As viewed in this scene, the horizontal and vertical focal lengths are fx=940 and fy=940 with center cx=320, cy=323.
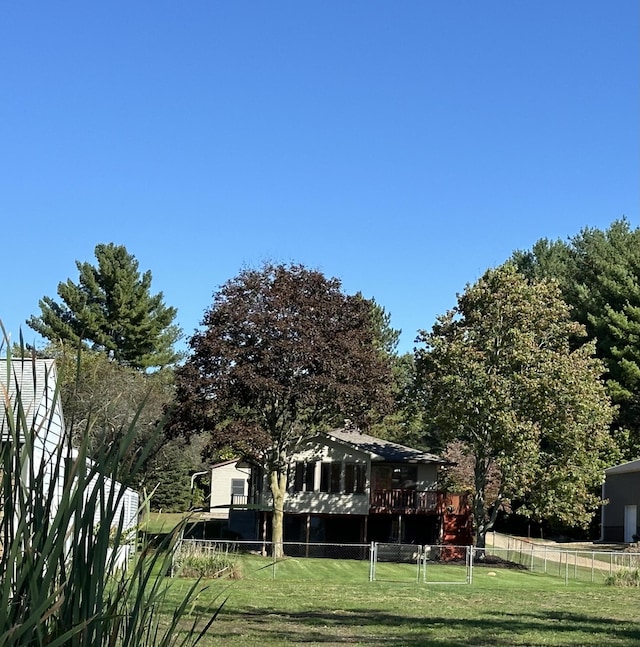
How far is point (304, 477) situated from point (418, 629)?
83.8 feet

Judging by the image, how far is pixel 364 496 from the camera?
128 ft

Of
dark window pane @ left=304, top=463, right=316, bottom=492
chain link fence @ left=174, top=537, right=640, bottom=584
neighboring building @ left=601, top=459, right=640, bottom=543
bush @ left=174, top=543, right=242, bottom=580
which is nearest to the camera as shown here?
bush @ left=174, top=543, right=242, bottom=580

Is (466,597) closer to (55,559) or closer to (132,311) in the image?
(55,559)

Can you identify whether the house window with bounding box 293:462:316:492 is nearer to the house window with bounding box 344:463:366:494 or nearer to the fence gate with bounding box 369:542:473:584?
the house window with bounding box 344:463:366:494

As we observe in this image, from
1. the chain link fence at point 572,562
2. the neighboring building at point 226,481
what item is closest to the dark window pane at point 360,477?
the chain link fence at point 572,562

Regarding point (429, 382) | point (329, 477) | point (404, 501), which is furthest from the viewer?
point (329, 477)

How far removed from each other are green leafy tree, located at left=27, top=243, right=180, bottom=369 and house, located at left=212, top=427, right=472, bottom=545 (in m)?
23.4

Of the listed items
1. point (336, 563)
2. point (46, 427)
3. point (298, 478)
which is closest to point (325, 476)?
point (298, 478)

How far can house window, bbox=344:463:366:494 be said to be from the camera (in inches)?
1542

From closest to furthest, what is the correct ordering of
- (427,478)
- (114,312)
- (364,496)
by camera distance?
1. (364,496)
2. (427,478)
3. (114,312)

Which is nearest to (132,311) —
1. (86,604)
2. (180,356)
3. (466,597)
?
(180,356)

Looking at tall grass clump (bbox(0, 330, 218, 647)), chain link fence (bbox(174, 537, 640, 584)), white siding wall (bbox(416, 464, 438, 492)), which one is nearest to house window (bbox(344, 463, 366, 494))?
white siding wall (bbox(416, 464, 438, 492))

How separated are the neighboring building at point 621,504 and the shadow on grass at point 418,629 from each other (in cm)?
2791

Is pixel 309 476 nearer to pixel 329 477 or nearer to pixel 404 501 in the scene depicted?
pixel 329 477
